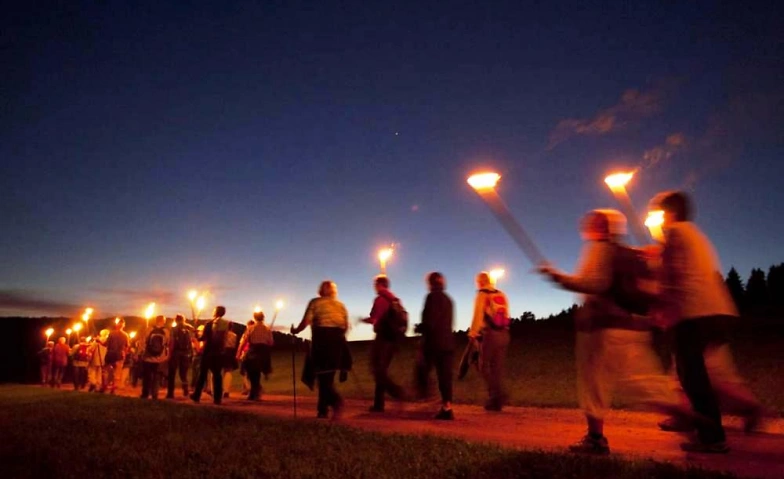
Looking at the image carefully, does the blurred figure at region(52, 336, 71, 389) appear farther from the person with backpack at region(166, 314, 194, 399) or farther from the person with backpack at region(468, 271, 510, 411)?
the person with backpack at region(468, 271, 510, 411)

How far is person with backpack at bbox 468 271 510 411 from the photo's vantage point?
36.2 ft

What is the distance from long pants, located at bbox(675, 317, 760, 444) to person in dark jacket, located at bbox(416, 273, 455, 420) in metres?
4.24

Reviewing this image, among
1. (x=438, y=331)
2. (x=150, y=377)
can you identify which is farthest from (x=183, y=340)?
(x=438, y=331)

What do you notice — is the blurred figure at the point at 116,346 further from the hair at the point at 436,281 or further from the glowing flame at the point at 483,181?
the glowing flame at the point at 483,181

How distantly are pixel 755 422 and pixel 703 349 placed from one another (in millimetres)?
1001

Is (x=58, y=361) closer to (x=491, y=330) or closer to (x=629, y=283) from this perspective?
(x=491, y=330)

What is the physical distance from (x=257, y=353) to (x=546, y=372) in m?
7.28

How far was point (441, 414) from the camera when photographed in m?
9.73

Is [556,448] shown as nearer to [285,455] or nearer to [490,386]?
[285,455]

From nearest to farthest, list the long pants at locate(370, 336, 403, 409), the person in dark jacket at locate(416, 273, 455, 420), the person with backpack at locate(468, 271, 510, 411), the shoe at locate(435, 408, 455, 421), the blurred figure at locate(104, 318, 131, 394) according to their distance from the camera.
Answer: the shoe at locate(435, 408, 455, 421)
the person in dark jacket at locate(416, 273, 455, 420)
the long pants at locate(370, 336, 403, 409)
the person with backpack at locate(468, 271, 510, 411)
the blurred figure at locate(104, 318, 131, 394)

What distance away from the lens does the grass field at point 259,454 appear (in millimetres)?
5211

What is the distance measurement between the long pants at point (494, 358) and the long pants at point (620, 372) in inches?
199

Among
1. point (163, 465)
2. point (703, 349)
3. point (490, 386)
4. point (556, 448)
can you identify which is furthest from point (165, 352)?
point (703, 349)

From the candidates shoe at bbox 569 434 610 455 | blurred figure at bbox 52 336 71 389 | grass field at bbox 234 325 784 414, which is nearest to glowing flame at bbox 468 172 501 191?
shoe at bbox 569 434 610 455
